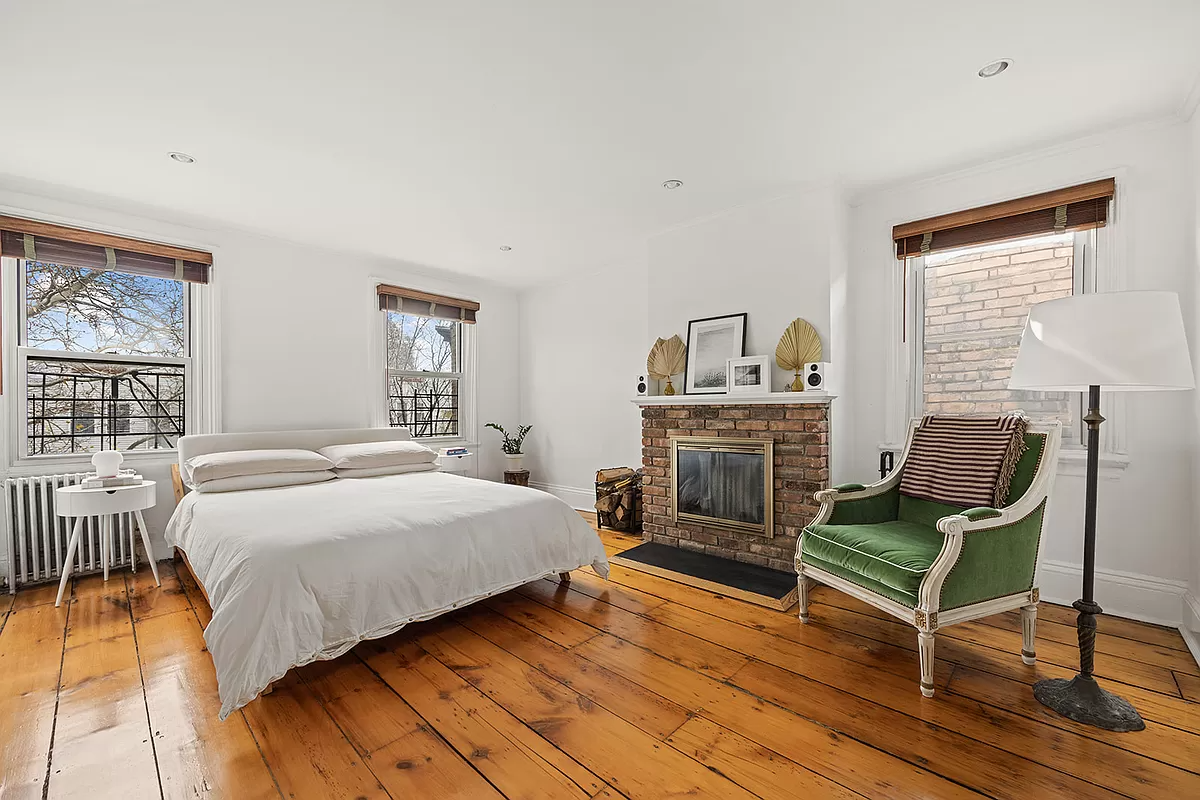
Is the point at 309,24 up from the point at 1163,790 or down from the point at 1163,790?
up

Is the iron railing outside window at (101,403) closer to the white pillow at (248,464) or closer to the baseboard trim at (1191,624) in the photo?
the white pillow at (248,464)

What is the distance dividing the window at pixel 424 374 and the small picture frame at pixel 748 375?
2928 mm

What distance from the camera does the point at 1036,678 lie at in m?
2.06

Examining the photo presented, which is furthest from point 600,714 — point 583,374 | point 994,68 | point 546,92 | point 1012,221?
point 583,374

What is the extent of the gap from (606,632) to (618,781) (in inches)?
38.1

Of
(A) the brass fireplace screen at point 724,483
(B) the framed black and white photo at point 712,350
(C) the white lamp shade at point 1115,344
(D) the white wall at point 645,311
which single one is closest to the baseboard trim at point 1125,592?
(C) the white lamp shade at point 1115,344

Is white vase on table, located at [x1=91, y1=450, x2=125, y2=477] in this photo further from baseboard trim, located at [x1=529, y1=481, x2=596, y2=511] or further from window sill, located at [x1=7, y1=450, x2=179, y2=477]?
baseboard trim, located at [x1=529, y1=481, x2=596, y2=511]

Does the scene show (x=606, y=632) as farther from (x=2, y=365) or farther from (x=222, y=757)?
(x=2, y=365)

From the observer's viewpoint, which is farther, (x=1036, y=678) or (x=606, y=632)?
(x=606, y=632)

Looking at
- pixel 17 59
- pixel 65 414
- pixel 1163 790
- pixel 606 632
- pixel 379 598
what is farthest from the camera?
pixel 65 414

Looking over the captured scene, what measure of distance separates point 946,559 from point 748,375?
174 centimetres

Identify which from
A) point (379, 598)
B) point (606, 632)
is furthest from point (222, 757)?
point (606, 632)

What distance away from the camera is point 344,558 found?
2.10m

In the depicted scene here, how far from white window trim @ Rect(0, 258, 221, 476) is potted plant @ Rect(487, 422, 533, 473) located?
2.43 metres
